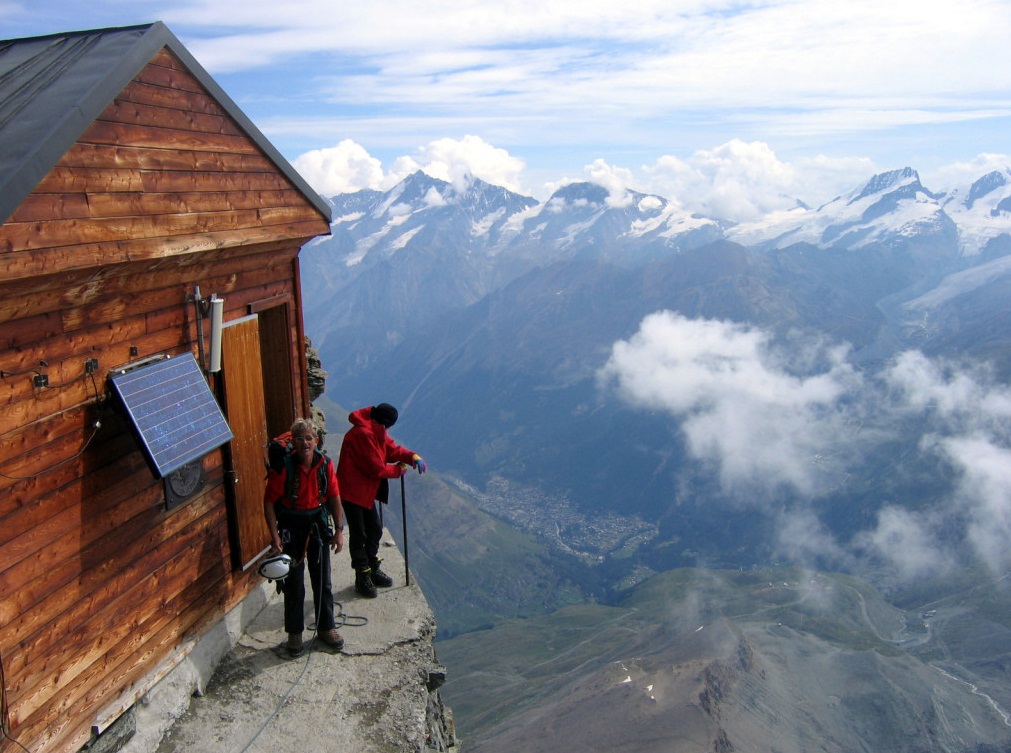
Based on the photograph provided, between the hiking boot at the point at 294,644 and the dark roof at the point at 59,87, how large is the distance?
20.2 feet

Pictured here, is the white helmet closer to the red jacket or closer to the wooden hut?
the wooden hut

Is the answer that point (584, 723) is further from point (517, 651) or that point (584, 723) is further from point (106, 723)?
point (106, 723)

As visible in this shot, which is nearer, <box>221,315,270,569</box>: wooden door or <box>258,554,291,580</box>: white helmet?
<box>258,554,291,580</box>: white helmet

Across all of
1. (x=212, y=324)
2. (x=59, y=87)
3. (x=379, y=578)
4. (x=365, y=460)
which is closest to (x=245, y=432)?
(x=365, y=460)

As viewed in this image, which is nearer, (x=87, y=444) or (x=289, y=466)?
(x=87, y=444)

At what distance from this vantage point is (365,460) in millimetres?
10602

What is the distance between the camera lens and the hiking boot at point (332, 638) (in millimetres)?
10102

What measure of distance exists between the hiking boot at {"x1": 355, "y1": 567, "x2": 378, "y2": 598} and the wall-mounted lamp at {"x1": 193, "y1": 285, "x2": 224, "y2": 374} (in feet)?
13.5

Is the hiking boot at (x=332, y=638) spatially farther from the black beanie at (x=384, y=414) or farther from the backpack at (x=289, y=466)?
the black beanie at (x=384, y=414)

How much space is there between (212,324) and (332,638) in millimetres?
4342

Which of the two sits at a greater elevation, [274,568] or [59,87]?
[59,87]

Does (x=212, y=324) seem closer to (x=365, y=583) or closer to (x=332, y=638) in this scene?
(x=332, y=638)

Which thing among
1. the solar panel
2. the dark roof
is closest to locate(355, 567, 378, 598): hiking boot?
the solar panel

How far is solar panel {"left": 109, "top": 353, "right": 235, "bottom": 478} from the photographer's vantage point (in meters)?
7.62
